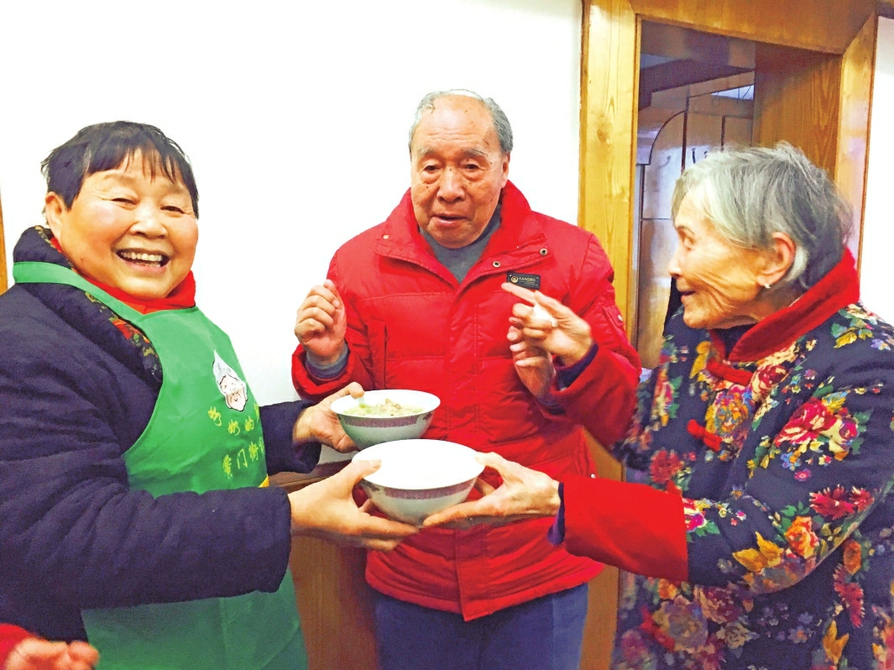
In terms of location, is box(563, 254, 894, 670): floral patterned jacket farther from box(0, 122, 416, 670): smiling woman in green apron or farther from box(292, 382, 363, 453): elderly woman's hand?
box(292, 382, 363, 453): elderly woman's hand

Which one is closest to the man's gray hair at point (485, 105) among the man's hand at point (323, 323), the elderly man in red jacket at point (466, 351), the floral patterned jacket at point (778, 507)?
the elderly man in red jacket at point (466, 351)

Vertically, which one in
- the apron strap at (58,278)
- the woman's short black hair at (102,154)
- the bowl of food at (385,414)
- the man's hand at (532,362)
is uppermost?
the woman's short black hair at (102,154)

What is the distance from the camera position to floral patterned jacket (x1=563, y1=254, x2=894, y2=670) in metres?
0.90

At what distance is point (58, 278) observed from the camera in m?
0.89

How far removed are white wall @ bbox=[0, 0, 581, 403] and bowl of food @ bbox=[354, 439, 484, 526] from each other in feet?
2.06

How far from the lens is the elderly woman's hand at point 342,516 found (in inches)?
37.2

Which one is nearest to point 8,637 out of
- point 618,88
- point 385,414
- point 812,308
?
point 385,414

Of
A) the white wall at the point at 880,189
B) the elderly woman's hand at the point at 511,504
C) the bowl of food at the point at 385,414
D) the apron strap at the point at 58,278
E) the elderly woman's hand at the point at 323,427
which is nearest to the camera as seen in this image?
the apron strap at the point at 58,278

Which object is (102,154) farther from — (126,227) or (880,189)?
(880,189)

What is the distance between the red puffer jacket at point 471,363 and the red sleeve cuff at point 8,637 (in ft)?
2.26

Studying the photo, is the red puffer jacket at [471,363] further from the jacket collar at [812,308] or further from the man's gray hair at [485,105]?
the jacket collar at [812,308]

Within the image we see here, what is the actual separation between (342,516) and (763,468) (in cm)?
61

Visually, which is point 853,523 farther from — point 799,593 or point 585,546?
point 585,546

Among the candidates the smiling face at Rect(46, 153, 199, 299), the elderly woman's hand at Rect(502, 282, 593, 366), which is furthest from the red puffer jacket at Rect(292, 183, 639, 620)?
the smiling face at Rect(46, 153, 199, 299)
